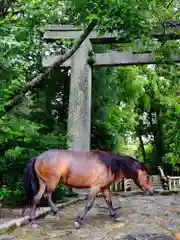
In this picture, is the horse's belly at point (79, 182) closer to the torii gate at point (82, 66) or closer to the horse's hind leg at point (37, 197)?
the horse's hind leg at point (37, 197)

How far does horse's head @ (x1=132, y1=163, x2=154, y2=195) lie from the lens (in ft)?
15.6

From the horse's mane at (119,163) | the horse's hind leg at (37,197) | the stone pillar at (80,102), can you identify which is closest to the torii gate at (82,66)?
the stone pillar at (80,102)

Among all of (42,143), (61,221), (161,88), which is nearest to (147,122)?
(161,88)

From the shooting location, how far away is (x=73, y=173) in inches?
180

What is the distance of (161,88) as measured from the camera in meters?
15.4

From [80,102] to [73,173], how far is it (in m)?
5.06

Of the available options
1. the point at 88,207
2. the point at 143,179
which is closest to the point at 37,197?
the point at 88,207

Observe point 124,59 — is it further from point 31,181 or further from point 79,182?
point 31,181

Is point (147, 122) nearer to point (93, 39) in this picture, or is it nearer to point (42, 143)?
point (93, 39)

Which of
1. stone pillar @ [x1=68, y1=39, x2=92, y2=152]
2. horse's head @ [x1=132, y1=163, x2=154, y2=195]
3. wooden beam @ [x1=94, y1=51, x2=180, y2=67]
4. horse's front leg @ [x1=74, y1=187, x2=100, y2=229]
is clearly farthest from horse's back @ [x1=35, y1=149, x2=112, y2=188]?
wooden beam @ [x1=94, y1=51, x2=180, y2=67]

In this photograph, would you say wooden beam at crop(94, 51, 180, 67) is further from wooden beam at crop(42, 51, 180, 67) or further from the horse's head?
the horse's head

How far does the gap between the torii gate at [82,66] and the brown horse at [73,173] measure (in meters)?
4.43

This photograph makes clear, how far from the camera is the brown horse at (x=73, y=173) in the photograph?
14.7ft

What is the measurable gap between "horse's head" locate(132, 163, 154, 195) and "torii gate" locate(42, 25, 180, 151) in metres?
4.44
